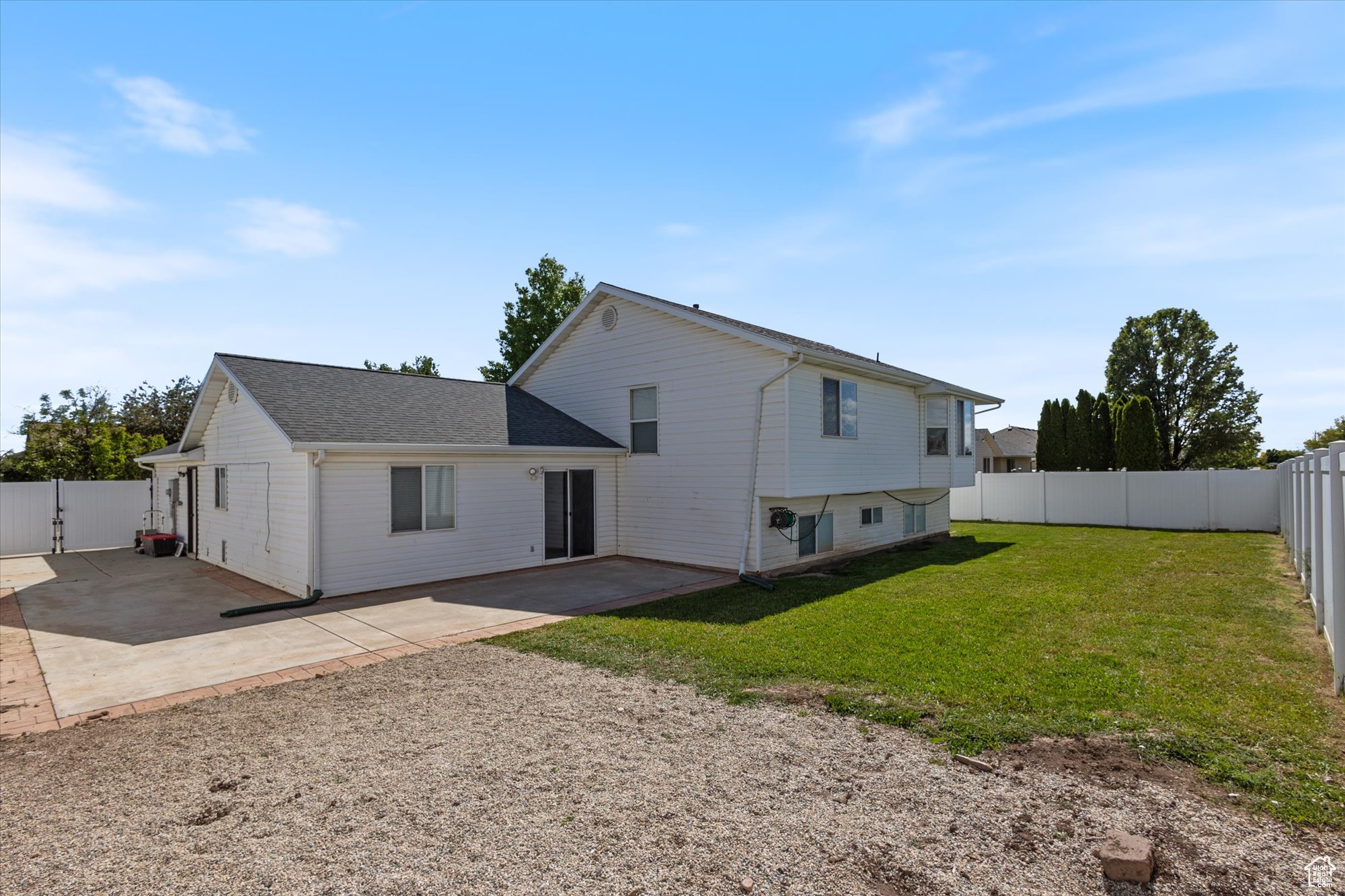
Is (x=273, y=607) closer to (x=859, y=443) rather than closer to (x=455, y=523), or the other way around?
(x=455, y=523)

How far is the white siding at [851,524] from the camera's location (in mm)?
12125

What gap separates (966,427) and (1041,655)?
12.5 meters

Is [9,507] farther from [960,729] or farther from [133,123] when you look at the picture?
[960,729]

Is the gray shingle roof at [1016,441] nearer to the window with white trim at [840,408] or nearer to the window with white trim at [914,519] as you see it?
the window with white trim at [914,519]

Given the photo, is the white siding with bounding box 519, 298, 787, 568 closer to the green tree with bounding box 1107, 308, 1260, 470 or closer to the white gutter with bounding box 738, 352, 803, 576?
the white gutter with bounding box 738, 352, 803, 576

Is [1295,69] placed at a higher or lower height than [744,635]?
higher

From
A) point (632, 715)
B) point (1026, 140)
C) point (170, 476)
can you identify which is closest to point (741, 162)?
point (1026, 140)

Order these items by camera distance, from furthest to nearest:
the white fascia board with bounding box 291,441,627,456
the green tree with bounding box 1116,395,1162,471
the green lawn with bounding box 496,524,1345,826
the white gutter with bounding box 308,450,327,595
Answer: the green tree with bounding box 1116,395,1162,471 < the white gutter with bounding box 308,450,327,595 < the white fascia board with bounding box 291,441,627,456 < the green lawn with bounding box 496,524,1345,826

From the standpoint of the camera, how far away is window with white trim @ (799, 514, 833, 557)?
513 inches

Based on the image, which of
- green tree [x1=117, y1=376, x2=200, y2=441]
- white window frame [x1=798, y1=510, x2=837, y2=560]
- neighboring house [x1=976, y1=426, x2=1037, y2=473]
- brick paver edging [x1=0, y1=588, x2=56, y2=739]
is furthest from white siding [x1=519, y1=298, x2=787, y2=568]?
neighboring house [x1=976, y1=426, x2=1037, y2=473]

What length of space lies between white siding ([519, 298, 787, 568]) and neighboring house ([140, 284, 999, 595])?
0.13 ft

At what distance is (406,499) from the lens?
11008mm

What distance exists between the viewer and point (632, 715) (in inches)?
202

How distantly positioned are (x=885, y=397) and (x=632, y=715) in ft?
37.1
